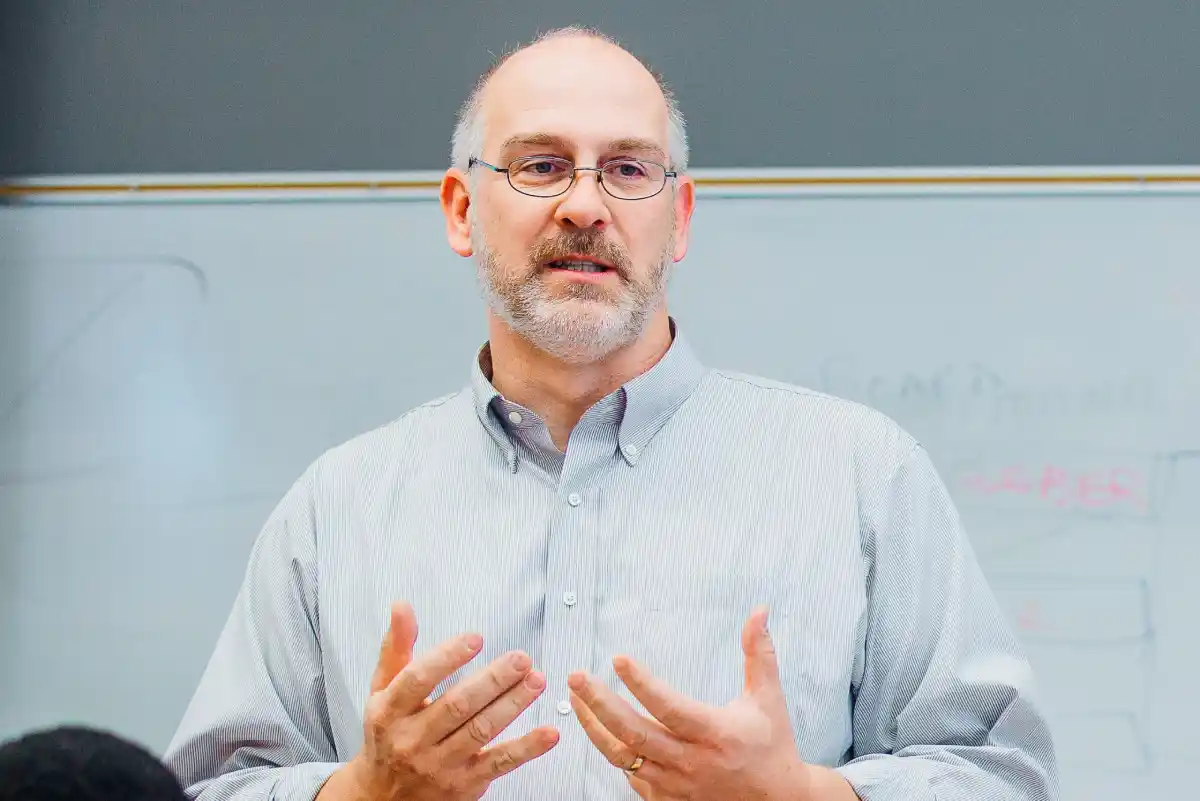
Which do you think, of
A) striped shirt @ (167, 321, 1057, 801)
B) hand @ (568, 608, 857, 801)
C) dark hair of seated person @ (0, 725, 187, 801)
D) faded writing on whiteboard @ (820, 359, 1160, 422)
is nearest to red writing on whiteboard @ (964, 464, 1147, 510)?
faded writing on whiteboard @ (820, 359, 1160, 422)

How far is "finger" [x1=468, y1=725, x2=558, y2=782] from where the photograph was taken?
3.92ft

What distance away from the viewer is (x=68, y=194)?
281 cm

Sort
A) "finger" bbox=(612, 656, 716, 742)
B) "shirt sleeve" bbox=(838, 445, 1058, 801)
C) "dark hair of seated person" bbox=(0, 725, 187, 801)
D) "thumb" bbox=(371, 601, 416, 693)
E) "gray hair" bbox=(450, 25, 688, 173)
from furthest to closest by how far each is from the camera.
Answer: "gray hair" bbox=(450, 25, 688, 173)
"shirt sleeve" bbox=(838, 445, 1058, 801)
"thumb" bbox=(371, 601, 416, 693)
"finger" bbox=(612, 656, 716, 742)
"dark hair of seated person" bbox=(0, 725, 187, 801)

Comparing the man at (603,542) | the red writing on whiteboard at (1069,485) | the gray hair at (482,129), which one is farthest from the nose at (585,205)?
the red writing on whiteboard at (1069,485)

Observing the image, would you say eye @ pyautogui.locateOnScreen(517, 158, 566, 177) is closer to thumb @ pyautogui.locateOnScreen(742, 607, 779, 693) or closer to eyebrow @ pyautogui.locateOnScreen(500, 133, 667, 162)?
eyebrow @ pyautogui.locateOnScreen(500, 133, 667, 162)

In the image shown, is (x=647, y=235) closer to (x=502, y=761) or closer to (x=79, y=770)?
(x=502, y=761)

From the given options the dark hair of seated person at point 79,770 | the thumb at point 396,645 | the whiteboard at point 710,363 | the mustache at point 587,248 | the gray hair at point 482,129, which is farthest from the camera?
the whiteboard at point 710,363

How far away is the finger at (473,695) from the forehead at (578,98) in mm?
680

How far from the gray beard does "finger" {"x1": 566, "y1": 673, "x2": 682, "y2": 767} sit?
494mm

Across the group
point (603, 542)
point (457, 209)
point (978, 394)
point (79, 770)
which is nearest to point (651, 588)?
point (603, 542)

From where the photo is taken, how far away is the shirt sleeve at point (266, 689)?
1.57m

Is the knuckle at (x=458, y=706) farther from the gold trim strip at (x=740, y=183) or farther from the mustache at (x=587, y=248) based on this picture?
the gold trim strip at (x=740, y=183)

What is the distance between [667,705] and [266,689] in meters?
0.62

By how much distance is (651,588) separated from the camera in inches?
59.5
